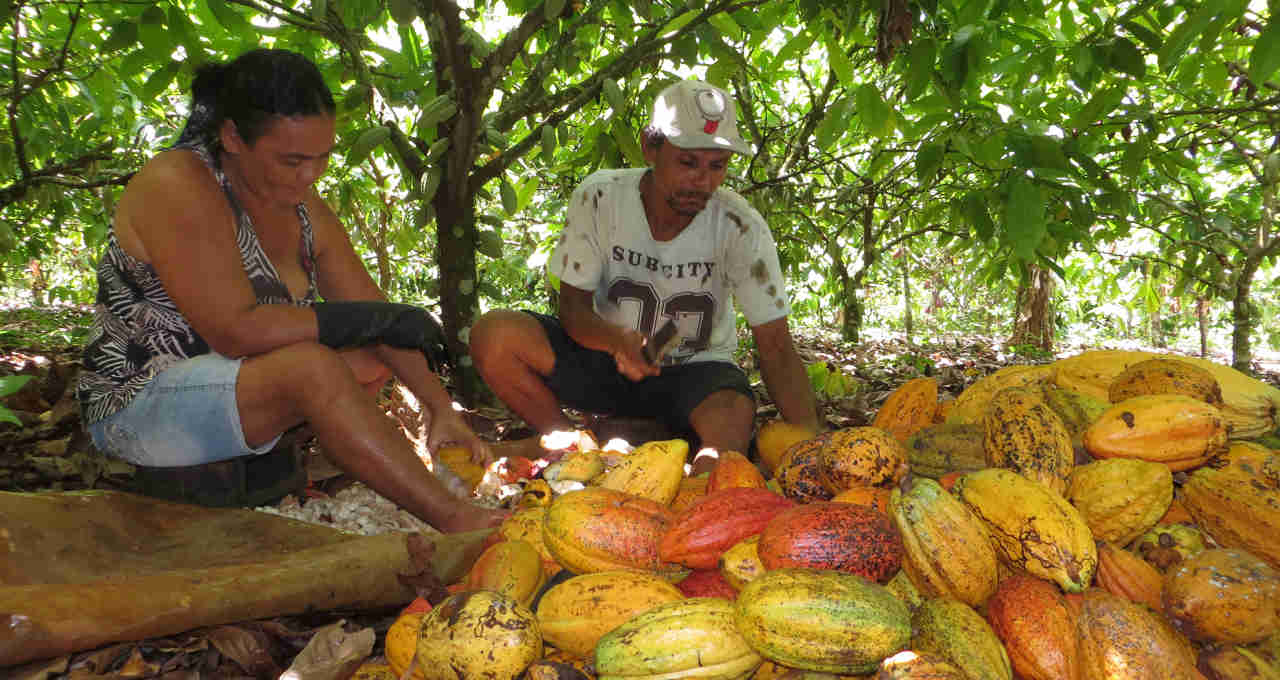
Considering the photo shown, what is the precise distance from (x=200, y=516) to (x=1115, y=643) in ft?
5.70

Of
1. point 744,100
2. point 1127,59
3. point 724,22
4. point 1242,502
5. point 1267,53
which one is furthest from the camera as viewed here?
point 744,100

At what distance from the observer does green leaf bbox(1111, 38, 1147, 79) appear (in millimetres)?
1875

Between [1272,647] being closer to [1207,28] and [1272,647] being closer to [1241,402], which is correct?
[1241,402]

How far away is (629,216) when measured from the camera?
2.72 m

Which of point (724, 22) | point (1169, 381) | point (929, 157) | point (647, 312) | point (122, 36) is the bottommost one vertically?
point (1169, 381)

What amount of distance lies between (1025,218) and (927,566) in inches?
40.5

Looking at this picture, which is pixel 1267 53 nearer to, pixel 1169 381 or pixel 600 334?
pixel 1169 381

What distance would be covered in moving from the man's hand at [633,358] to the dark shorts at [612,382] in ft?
1.13

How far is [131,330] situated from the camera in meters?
1.86

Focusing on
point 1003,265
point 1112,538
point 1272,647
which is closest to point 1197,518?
point 1112,538

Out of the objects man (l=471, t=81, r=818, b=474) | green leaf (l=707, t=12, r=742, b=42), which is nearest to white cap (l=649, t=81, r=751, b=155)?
man (l=471, t=81, r=818, b=474)

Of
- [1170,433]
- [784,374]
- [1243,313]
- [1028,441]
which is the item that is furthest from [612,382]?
[1243,313]

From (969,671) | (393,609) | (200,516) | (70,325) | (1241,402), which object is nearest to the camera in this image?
(969,671)

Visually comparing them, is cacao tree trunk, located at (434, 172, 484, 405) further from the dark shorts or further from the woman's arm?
the woman's arm
